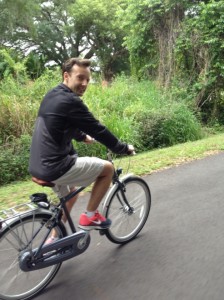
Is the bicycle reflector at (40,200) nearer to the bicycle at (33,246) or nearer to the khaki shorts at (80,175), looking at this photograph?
the bicycle at (33,246)

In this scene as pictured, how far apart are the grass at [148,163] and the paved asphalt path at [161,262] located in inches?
52.6

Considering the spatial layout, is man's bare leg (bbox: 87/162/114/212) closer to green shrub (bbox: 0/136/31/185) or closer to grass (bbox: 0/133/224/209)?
grass (bbox: 0/133/224/209)

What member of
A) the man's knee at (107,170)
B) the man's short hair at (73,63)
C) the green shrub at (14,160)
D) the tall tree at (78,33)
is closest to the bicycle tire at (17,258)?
the man's knee at (107,170)

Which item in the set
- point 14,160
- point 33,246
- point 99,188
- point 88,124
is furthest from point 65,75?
point 14,160

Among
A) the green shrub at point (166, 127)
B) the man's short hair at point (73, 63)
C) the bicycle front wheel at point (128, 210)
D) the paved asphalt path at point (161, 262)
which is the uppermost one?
the man's short hair at point (73, 63)

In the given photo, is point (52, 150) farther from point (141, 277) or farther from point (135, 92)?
point (135, 92)

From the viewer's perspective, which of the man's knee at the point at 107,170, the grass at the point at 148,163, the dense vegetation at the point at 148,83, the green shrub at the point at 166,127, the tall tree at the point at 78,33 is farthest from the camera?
the tall tree at the point at 78,33

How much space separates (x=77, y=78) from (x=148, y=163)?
5.00 metres

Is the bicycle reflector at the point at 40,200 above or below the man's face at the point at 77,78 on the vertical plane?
below

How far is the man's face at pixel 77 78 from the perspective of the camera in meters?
3.39

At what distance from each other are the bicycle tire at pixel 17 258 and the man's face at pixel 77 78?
121 cm

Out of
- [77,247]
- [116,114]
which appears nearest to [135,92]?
[116,114]

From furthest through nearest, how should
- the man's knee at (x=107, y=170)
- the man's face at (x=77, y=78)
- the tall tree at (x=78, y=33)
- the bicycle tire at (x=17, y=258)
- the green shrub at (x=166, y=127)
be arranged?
the tall tree at (x=78, y=33) → the green shrub at (x=166, y=127) → the man's knee at (x=107, y=170) → the man's face at (x=77, y=78) → the bicycle tire at (x=17, y=258)

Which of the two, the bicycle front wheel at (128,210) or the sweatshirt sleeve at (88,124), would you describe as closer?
the sweatshirt sleeve at (88,124)
